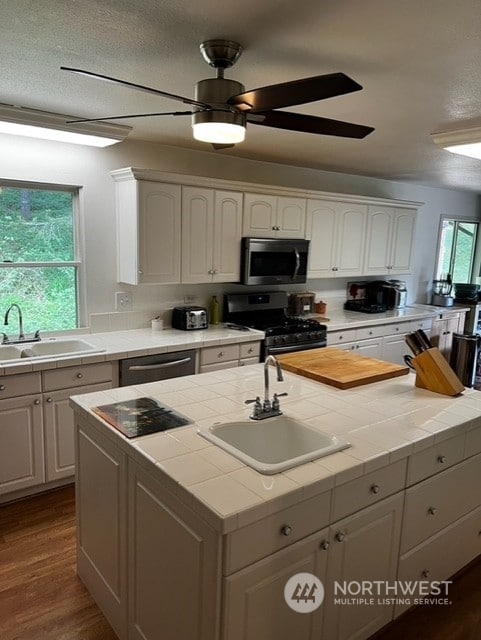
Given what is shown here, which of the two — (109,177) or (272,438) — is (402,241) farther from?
(272,438)

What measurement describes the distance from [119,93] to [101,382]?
1.78 m

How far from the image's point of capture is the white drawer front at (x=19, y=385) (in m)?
2.74

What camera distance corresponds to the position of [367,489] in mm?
1681

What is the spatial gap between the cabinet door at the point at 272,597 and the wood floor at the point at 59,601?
658 mm

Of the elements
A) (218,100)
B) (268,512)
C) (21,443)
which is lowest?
(21,443)

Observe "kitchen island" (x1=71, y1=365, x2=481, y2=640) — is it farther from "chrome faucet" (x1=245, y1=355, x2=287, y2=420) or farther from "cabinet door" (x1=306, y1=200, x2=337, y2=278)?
"cabinet door" (x1=306, y1=200, x2=337, y2=278)

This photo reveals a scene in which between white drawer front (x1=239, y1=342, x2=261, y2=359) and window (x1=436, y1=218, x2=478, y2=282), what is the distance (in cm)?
381

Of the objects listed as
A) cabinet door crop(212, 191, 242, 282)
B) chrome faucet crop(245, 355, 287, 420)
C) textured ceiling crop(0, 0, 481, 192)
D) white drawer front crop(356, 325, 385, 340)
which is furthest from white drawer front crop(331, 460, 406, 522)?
white drawer front crop(356, 325, 385, 340)

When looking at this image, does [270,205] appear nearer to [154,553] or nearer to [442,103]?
[442,103]

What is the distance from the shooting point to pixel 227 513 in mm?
1262

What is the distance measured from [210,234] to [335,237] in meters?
1.54

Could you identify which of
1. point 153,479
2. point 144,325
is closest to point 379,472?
point 153,479

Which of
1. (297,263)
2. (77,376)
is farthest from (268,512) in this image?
(297,263)

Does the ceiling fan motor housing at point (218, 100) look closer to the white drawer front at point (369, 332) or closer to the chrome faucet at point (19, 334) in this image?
the chrome faucet at point (19, 334)
